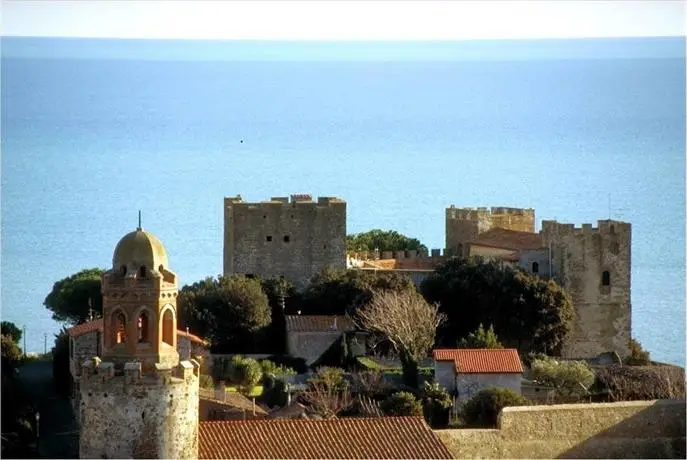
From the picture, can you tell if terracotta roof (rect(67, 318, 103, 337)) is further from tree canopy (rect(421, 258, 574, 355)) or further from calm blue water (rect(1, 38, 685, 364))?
calm blue water (rect(1, 38, 685, 364))

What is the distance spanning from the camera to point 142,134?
14500 centimetres

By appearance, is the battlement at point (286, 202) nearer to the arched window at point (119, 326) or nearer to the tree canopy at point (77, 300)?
the tree canopy at point (77, 300)

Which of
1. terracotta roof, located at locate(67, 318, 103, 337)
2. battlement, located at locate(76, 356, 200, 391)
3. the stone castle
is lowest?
battlement, located at locate(76, 356, 200, 391)

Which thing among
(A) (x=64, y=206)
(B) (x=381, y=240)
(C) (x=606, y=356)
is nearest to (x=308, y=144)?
(A) (x=64, y=206)

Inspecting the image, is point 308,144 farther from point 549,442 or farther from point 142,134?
point 549,442

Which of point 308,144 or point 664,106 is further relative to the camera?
point 664,106

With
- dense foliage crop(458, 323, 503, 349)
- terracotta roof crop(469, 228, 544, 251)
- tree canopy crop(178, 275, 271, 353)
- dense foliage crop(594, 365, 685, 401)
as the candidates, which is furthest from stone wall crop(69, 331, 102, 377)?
terracotta roof crop(469, 228, 544, 251)

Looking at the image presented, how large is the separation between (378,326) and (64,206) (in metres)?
52.5

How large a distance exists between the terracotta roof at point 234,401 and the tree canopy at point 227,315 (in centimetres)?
382

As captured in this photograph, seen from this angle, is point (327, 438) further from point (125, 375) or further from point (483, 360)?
point (483, 360)

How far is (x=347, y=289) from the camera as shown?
45.9 m

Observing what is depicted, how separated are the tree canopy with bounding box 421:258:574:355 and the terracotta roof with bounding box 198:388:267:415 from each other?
17.1 feet

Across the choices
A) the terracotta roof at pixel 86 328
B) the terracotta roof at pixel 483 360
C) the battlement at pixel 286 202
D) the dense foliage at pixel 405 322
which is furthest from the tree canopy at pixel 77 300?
the terracotta roof at pixel 483 360

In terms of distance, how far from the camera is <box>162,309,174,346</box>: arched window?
30750 millimetres
